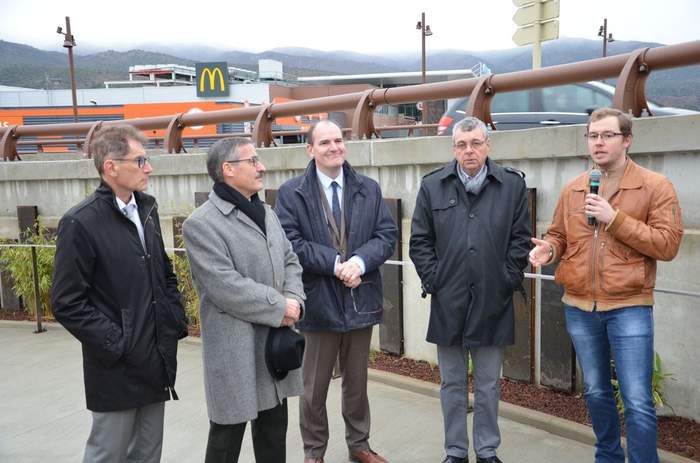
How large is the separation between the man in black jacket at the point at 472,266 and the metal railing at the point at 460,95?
1.30 m

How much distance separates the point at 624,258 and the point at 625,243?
0.09 metres

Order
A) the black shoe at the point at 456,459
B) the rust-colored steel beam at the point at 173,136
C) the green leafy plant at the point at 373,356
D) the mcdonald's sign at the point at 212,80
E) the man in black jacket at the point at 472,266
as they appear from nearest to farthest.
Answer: the man in black jacket at the point at 472,266, the black shoe at the point at 456,459, the green leafy plant at the point at 373,356, the rust-colored steel beam at the point at 173,136, the mcdonald's sign at the point at 212,80

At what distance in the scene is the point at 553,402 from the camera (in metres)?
4.52

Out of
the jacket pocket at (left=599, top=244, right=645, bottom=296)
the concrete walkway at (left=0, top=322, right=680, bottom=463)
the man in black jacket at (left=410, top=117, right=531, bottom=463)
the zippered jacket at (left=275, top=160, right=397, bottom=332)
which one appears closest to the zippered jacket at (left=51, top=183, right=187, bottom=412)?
the zippered jacket at (left=275, top=160, right=397, bottom=332)

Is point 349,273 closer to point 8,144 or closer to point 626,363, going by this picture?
point 626,363

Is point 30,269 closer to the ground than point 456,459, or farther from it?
farther from it

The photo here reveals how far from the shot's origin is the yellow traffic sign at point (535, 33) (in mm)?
7602

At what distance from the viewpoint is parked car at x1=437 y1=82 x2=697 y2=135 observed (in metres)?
7.80

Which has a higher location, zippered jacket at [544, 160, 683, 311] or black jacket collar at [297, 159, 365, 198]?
black jacket collar at [297, 159, 365, 198]

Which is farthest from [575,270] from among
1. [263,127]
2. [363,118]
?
[263,127]

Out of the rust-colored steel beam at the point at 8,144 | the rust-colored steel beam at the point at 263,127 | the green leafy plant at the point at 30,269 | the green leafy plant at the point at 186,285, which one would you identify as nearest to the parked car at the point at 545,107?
the rust-colored steel beam at the point at 263,127

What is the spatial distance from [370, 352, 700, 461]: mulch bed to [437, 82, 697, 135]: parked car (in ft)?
11.3

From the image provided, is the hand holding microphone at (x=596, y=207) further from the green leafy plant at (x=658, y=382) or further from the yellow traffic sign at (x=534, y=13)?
the yellow traffic sign at (x=534, y=13)

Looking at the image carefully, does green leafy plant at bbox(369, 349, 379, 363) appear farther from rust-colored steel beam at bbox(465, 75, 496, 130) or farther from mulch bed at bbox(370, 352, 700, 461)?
rust-colored steel beam at bbox(465, 75, 496, 130)
